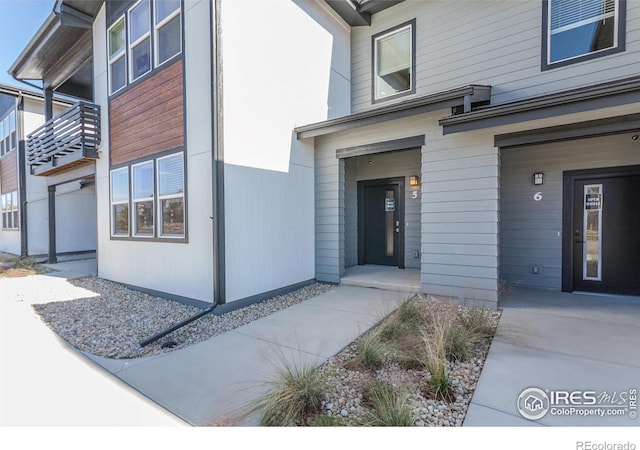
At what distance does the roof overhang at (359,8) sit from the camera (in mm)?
6436

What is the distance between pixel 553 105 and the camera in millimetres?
3723

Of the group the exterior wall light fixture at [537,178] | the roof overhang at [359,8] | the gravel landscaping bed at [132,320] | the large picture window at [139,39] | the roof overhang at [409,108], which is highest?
the roof overhang at [359,8]

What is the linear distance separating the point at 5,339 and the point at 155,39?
17.3 feet

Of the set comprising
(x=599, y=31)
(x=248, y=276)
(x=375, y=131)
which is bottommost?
(x=248, y=276)

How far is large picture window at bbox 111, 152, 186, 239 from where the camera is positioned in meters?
5.30

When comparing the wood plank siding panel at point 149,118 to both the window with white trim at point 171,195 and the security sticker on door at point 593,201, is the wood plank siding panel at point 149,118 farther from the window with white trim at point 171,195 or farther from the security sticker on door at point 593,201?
the security sticker on door at point 593,201

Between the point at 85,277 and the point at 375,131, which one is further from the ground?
the point at 375,131

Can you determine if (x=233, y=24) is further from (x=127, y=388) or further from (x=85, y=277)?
(x=85, y=277)

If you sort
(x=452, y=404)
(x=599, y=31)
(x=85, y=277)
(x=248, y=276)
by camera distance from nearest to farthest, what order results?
(x=452, y=404) < (x=599, y=31) < (x=248, y=276) < (x=85, y=277)

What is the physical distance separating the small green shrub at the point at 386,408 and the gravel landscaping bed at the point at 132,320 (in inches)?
94.0

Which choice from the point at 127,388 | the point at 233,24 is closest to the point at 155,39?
the point at 233,24

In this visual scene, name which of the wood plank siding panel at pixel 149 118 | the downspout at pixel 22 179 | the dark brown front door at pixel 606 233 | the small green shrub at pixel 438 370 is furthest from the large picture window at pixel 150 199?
the downspout at pixel 22 179

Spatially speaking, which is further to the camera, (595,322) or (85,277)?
(85,277)

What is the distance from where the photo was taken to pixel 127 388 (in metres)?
2.71
